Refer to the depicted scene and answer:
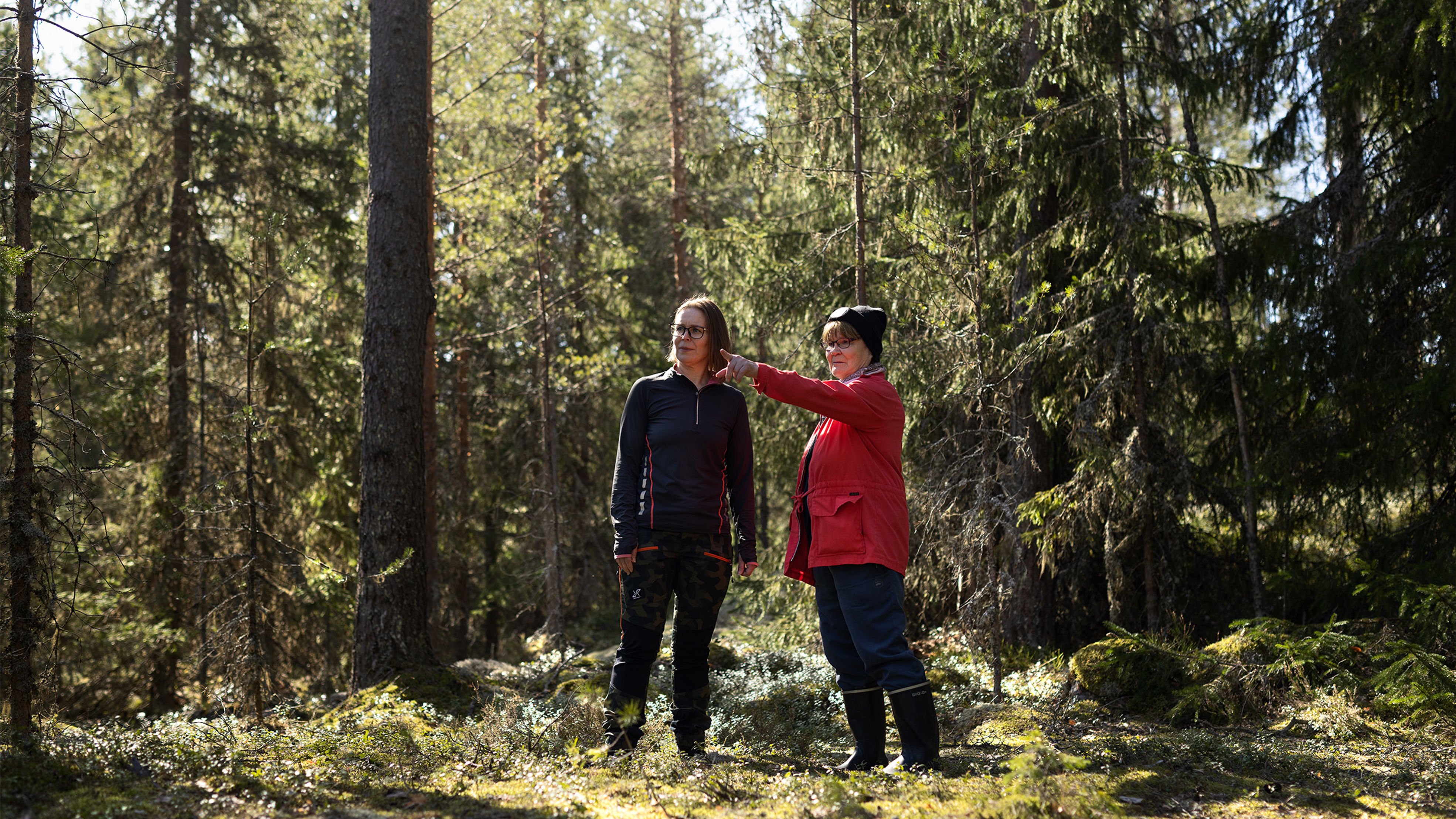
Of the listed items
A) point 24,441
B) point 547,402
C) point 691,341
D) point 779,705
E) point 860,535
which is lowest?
point 779,705

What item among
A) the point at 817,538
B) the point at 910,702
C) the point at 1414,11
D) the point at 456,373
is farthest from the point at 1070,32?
the point at 456,373

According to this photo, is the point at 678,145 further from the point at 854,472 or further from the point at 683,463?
the point at 854,472

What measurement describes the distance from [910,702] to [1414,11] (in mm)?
6180

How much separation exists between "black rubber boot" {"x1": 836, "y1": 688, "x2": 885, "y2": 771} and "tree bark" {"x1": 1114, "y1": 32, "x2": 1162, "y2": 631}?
4.03 m

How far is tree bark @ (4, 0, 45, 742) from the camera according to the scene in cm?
473

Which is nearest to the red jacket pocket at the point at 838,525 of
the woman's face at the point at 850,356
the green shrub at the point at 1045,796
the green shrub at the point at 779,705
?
the woman's face at the point at 850,356

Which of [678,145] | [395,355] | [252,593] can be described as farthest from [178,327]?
[678,145]

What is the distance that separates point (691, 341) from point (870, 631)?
5.29 ft

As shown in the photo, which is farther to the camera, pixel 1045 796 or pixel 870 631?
pixel 870 631

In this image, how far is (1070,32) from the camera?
24.5ft

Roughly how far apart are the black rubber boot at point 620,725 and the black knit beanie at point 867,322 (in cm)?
198

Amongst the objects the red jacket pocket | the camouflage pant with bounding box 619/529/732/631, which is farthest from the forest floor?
the red jacket pocket

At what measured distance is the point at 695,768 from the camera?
4.10 meters

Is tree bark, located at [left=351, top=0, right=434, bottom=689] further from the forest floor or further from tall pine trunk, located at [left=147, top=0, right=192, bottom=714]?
tall pine trunk, located at [left=147, top=0, right=192, bottom=714]
